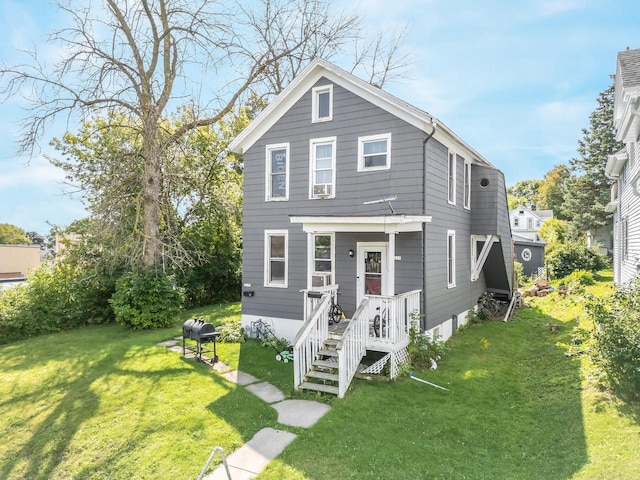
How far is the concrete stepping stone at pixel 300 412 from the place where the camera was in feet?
20.9

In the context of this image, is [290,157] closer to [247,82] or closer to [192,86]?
[192,86]

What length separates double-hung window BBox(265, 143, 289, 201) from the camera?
454 inches

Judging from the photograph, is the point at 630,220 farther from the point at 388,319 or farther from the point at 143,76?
the point at 143,76

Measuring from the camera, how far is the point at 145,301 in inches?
524

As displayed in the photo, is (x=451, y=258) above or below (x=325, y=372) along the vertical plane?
above

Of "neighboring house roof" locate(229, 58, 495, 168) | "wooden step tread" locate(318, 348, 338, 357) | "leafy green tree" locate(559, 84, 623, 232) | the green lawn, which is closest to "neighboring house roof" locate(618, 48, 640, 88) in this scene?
"neighboring house roof" locate(229, 58, 495, 168)

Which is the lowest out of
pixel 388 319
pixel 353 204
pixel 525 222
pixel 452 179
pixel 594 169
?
pixel 388 319

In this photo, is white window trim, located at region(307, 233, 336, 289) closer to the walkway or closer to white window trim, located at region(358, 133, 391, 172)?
white window trim, located at region(358, 133, 391, 172)

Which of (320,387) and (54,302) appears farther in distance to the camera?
(54,302)

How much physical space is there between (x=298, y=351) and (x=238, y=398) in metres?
1.45

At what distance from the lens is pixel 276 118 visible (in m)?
11.6

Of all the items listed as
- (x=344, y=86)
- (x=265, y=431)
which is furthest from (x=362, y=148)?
(x=265, y=431)

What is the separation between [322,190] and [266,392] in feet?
18.6

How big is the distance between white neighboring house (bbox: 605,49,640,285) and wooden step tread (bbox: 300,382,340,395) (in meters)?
7.14
